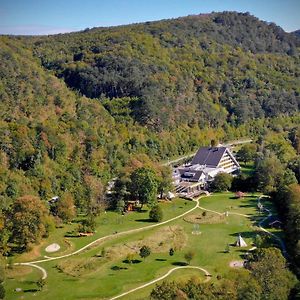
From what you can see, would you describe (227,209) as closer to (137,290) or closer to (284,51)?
(137,290)

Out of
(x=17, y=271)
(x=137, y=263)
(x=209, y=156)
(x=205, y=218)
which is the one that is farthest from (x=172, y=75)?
(x=17, y=271)

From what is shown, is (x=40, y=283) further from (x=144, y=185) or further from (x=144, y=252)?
(x=144, y=185)

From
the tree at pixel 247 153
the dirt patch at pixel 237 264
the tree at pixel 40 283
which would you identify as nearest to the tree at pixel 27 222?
the tree at pixel 40 283

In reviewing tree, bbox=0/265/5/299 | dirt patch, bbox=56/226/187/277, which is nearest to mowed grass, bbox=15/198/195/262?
dirt patch, bbox=56/226/187/277

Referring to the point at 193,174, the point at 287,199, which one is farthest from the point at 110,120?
the point at 287,199

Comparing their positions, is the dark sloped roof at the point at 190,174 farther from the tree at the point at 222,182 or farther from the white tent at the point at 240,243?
the white tent at the point at 240,243
